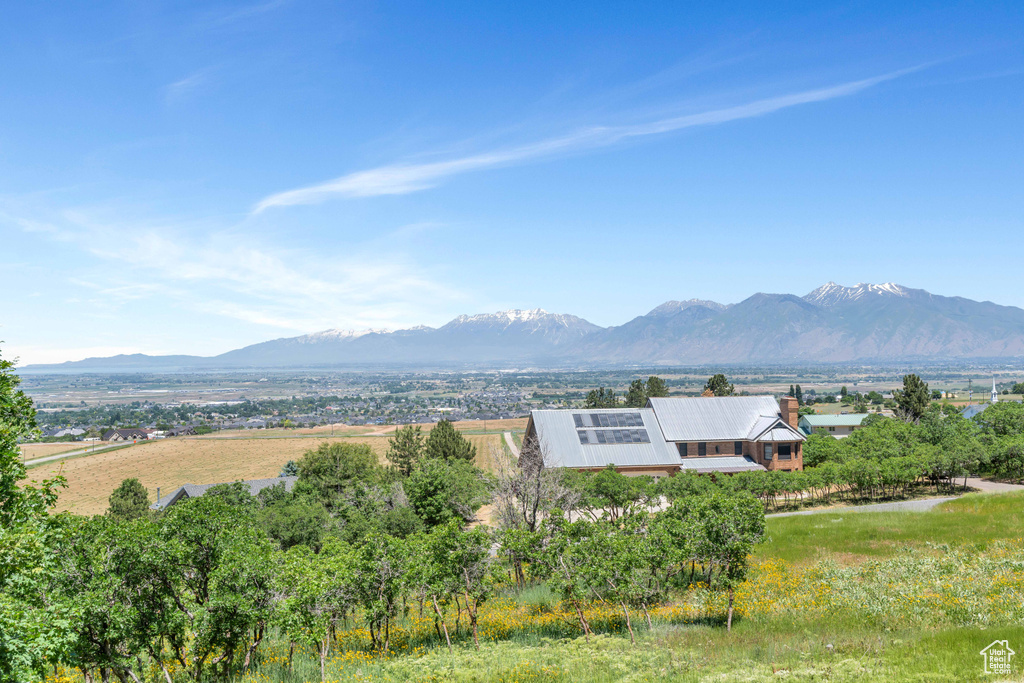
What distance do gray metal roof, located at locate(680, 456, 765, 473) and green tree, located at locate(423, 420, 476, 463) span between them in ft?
72.4

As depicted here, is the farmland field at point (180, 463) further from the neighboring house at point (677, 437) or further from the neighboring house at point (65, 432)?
the neighboring house at point (65, 432)

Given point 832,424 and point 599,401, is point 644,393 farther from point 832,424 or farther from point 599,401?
point 832,424

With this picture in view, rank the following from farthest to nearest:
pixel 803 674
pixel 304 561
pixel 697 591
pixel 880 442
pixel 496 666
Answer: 1. pixel 880 442
2. pixel 697 591
3. pixel 304 561
4. pixel 496 666
5. pixel 803 674

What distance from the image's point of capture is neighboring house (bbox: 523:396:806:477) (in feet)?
177

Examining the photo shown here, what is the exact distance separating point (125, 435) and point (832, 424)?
17647cm

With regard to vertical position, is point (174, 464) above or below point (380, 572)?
below

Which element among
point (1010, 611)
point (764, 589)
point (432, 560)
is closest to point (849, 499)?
point (764, 589)

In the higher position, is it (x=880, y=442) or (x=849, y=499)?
(x=880, y=442)

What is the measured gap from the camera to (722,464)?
183 feet

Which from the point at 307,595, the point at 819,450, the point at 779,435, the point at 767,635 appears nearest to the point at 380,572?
the point at 307,595

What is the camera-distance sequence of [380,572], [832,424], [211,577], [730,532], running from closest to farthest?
[211,577], [730,532], [380,572], [832,424]

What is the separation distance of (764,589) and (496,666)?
13.0 m

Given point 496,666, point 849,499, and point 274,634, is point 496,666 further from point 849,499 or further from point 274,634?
point 849,499

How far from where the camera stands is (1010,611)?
1659 cm
